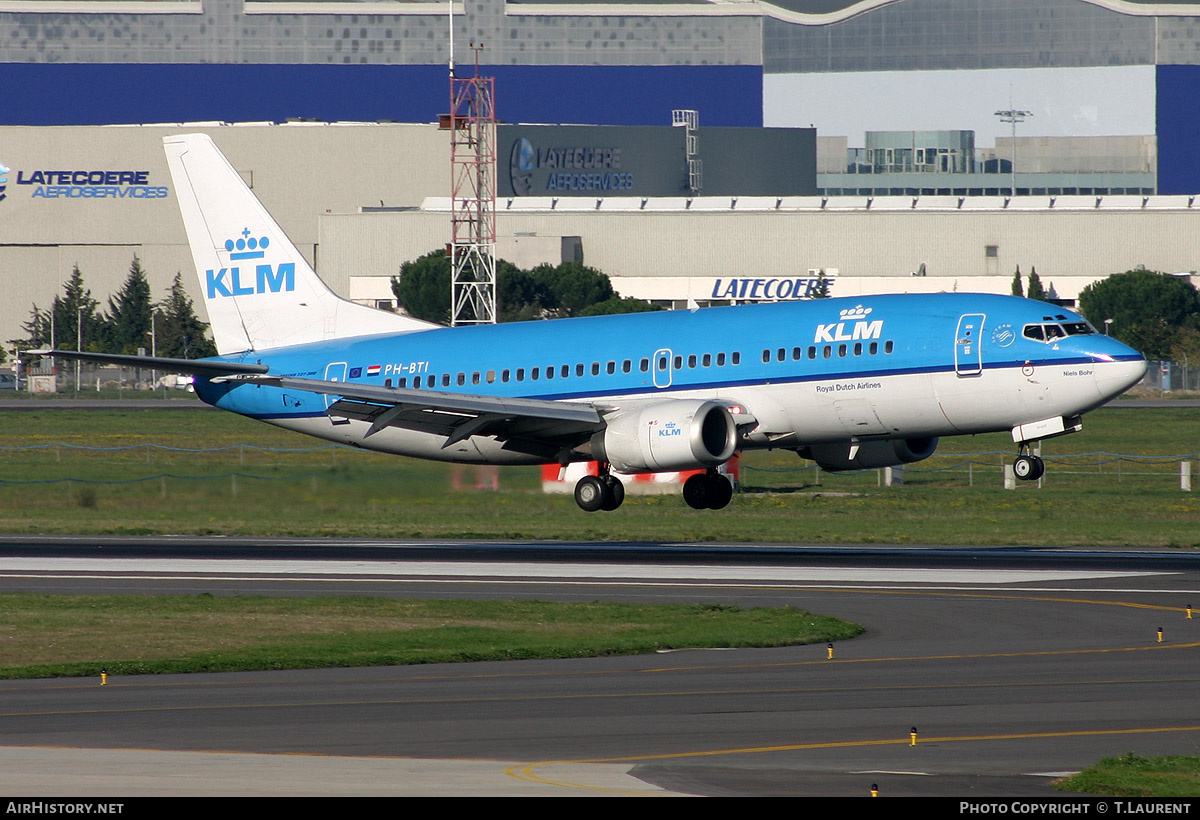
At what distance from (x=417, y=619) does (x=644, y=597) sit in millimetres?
6009

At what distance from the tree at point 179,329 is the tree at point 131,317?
1.60 meters

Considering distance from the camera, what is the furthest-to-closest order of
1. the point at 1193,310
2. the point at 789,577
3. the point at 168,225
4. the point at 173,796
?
the point at 168,225, the point at 1193,310, the point at 789,577, the point at 173,796

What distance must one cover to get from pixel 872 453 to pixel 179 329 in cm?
13127

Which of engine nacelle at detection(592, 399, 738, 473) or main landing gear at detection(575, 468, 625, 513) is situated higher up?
engine nacelle at detection(592, 399, 738, 473)

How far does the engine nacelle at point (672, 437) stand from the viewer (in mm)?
44375

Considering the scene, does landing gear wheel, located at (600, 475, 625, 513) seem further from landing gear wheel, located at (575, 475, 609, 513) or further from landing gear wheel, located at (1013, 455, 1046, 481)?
landing gear wheel, located at (1013, 455, 1046, 481)

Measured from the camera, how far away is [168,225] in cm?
18112

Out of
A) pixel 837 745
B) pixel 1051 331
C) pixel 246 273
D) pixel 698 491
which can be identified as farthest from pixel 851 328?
pixel 837 745

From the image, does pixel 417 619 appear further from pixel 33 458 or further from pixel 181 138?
pixel 33 458

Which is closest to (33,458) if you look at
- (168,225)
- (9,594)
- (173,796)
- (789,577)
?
(9,594)

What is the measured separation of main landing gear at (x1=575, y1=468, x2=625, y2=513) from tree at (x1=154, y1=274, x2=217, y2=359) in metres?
116

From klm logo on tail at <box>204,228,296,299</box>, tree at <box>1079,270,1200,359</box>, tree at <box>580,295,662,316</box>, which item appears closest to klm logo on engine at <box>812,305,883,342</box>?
klm logo on tail at <box>204,228,296,299</box>

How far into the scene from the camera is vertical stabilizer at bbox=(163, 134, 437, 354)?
54.2 meters

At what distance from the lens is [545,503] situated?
59.6m
